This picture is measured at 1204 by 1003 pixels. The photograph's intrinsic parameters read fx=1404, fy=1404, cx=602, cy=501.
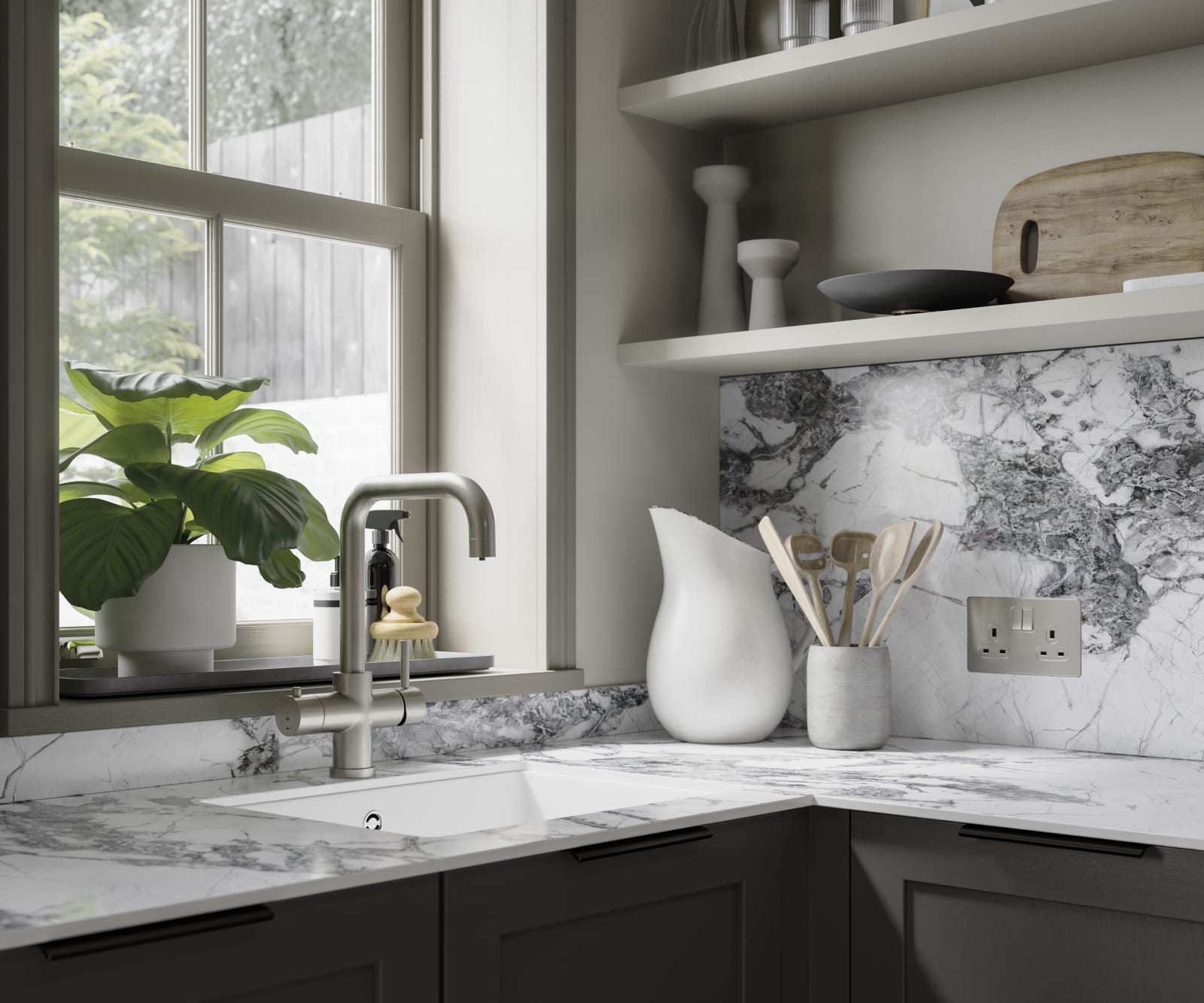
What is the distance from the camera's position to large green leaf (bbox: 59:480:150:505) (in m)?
1.64

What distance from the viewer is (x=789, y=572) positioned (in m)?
2.04

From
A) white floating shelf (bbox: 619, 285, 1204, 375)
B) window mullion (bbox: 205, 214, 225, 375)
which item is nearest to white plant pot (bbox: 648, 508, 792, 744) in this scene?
white floating shelf (bbox: 619, 285, 1204, 375)

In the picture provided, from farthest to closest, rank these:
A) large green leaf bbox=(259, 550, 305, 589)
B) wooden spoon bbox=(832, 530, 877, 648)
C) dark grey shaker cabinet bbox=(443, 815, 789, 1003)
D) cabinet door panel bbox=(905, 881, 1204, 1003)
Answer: wooden spoon bbox=(832, 530, 877, 648), large green leaf bbox=(259, 550, 305, 589), cabinet door panel bbox=(905, 881, 1204, 1003), dark grey shaker cabinet bbox=(443, 815, 789, 1003)

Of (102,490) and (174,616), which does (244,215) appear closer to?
(102,490)

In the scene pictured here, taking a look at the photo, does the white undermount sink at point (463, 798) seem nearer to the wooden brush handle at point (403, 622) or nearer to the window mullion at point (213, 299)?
the wooden brush handle at point (403, 622)

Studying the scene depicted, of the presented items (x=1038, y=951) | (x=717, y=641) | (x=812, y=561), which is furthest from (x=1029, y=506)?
(x=1038, y=951)

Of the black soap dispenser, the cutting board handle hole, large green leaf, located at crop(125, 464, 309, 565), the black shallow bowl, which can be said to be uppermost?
the cutting board handle hole

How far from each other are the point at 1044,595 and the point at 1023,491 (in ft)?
0.50

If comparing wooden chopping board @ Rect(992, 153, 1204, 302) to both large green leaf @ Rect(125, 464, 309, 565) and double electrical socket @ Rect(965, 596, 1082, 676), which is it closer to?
double electrical socket @ Rect(965, 596, 1082, 676)

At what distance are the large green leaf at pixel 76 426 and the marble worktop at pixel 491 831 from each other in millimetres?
438

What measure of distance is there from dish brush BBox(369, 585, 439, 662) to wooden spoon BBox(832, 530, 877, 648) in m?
0.59

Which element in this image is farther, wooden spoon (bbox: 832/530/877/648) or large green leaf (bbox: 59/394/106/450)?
wooden spoon (bbox: 832/530/877/648)

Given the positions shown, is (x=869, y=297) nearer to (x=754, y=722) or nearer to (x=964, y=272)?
(x=964, y=272)

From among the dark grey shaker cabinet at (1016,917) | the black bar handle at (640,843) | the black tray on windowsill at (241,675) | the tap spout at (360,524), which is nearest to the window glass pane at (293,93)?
the tap spout at (360,524)
